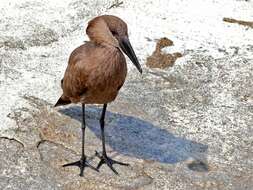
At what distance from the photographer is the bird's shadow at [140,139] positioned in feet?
17.9

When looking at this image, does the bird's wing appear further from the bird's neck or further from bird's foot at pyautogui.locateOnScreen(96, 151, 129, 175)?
bird's foot at pyautogui.locateOnScreen(96, 151, 129, 175)

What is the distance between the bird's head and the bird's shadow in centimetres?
103

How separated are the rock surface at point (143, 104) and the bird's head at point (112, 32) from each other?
1.08 meters

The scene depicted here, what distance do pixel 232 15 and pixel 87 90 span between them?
3356 millimetres

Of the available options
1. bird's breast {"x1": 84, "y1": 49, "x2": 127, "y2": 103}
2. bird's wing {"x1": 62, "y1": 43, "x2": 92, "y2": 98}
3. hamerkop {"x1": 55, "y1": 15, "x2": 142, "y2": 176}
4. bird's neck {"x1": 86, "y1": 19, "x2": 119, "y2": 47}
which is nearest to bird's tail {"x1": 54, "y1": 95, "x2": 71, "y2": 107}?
bird's wing {"x1": 62, "y1": 43, "x2": 92, "y2": 98}

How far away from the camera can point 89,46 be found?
489 cm

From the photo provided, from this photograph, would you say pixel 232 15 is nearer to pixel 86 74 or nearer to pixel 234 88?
pixel 234 88

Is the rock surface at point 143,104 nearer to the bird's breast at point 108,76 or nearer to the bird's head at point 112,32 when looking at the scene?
the bird's breast at point 108,76

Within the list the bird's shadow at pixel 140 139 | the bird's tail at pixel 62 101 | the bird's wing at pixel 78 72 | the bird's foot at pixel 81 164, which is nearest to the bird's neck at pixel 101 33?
the bird's wing at pixel 78 72

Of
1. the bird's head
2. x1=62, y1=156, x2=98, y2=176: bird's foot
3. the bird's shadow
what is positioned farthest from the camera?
the bird's shadow

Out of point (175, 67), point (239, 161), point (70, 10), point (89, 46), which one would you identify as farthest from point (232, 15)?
point (89, 46)

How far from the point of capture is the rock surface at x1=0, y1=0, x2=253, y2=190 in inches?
204

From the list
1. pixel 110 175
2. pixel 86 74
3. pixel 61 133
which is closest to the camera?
pixel 86 74

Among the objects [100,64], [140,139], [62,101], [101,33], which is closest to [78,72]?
[100,64]
